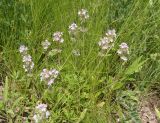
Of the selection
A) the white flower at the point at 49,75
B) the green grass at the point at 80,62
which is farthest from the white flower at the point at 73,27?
the white flower at the point at 49,75

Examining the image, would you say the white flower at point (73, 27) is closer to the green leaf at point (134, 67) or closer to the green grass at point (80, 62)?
the green grass at point (80, 62)

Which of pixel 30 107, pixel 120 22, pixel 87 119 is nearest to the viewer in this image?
pixel 87 119

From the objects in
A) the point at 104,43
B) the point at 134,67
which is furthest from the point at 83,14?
the point at 134,67

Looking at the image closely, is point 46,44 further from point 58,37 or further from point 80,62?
point 80,62

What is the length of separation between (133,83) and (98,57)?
0.96ft

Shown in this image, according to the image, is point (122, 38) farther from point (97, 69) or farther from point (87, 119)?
point (87, 119)

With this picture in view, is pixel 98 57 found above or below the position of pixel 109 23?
below

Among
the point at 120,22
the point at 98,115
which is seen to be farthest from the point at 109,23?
the point at 98,115

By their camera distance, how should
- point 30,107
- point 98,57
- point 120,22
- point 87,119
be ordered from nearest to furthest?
1. point 87,119
2. point 30,107
3. point 98,57
4. point 120,22

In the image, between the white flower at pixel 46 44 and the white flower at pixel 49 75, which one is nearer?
the white flower at pixel 49 75

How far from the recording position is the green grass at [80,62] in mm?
1975

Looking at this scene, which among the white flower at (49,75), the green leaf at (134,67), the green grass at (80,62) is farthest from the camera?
the green leaf at (134,67)

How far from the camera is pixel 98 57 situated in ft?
6.98

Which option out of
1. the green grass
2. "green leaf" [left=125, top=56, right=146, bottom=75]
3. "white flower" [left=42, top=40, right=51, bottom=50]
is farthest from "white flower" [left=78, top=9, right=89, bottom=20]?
"green leaf" [left=125, top=56, right=146, bottom=75]
